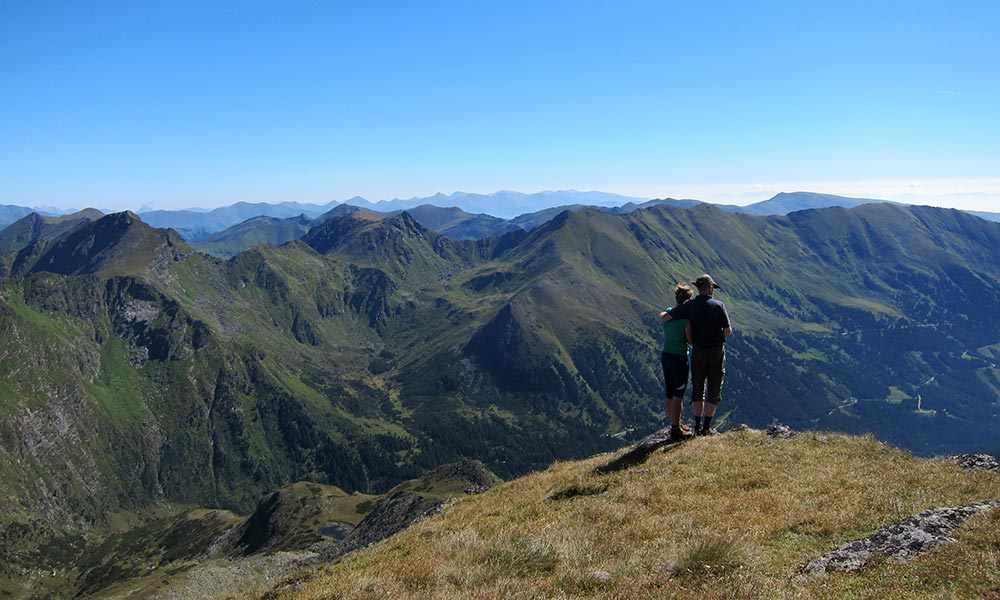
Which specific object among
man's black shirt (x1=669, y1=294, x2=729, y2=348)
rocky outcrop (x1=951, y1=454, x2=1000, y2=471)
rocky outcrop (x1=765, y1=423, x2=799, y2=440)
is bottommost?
rocky outcrop (x1=765, y1=423, x2=799, y2=440)

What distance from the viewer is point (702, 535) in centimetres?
Answer: 1352

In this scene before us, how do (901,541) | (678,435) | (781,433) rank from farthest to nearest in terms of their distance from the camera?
(781,433) < (678,435) < (901,541)

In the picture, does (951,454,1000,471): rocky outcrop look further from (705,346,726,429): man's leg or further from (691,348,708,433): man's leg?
(691,348,708,433): man's leg

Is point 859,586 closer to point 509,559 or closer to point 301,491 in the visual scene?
point 509,559

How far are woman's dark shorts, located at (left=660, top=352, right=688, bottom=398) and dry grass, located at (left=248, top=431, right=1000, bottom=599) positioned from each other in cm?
251

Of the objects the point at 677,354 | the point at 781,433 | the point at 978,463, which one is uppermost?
the point at 677,354

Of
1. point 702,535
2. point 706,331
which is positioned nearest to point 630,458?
point 706,331

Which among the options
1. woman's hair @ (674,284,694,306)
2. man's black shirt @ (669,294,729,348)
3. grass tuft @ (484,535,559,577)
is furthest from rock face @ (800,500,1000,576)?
woman's hair @ (674,284,694,306)

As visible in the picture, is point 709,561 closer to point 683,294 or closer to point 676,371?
point 676,371

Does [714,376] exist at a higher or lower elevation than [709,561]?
higher

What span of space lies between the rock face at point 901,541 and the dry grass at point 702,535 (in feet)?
1.33

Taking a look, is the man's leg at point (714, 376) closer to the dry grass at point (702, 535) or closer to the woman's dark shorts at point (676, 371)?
the woman's dark shorts at point (676, 371)

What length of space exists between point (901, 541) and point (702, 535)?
415cm

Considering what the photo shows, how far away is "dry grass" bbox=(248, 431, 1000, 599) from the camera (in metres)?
10.2
